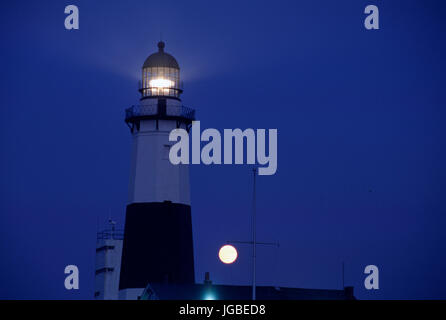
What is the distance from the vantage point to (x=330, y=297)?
54938 millimetres

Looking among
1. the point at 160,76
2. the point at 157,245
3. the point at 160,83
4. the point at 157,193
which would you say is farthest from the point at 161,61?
the point at 157,245

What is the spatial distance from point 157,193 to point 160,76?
5.51m

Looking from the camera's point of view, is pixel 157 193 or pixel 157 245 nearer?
pixel 157 245

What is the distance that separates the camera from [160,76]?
188 feet

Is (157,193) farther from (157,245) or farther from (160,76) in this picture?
(160,76)

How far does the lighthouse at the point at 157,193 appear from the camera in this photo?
2208 inches

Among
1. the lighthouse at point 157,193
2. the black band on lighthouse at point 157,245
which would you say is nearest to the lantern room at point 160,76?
the lighthouse at point 157,193

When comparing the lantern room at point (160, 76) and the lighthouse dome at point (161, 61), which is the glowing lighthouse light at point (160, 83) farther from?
the lighthouse dome at point (161, 61)

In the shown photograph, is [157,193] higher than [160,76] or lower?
lower

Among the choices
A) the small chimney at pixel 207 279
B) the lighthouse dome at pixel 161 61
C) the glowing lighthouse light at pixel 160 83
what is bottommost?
the small chimney at pixel 207 279
